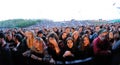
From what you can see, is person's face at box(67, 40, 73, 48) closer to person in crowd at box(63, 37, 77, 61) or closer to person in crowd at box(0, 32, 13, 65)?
person in crowd at box(63, 37, 77, 61)

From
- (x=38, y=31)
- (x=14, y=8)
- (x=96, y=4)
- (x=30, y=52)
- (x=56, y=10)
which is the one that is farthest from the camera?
(x=96, y=4)

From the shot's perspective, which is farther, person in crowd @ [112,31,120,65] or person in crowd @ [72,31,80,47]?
person in crowd @ [112,31,120,65]

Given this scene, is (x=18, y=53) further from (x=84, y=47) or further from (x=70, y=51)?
(x=84, y=47)

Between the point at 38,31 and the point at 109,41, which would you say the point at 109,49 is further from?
the point at 38,31

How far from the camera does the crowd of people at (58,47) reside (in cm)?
455

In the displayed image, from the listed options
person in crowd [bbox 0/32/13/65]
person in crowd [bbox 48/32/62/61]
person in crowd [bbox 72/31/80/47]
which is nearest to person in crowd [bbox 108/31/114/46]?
person in crowd [bbox 72/31/80/47]

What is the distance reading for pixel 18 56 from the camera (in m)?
4.75

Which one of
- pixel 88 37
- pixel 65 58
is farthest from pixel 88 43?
pixel 65 58

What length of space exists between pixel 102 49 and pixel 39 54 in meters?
1.04

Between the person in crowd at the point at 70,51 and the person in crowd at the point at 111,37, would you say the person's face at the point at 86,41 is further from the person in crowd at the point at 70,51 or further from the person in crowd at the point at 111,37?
the person in crowd at the point at 111,37

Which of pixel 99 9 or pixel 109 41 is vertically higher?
pixel 99 9

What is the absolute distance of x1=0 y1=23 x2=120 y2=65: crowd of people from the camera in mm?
4546

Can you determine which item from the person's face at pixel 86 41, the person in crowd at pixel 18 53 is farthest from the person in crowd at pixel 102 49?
the person in crowd at pixel 18 53

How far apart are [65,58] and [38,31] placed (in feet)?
1.87
